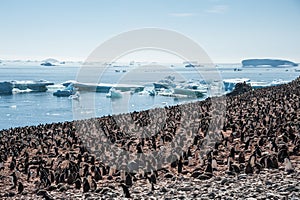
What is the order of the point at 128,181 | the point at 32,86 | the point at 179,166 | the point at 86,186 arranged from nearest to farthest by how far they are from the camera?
the point at 86,186, the point at 128,181, the point at 179,166, the point at 32,86

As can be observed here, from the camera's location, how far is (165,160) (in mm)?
7438

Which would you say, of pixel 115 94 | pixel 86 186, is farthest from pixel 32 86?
pixel 86 186

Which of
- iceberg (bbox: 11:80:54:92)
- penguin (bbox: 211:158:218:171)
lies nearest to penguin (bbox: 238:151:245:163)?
penguin (bbox: 211:158:218:171)

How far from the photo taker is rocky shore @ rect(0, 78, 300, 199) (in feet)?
18.6

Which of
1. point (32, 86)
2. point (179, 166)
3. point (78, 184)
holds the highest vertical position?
point (32, 86)

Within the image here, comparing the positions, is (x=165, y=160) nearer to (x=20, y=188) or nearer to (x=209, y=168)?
(x=209, y=168)

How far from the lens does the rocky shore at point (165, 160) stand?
5.67 metres

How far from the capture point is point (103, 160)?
8047mm

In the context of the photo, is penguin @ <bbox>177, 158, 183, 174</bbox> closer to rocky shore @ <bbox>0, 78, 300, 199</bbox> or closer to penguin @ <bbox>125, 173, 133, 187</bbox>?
rocky shore @ <bbox>0, 78, 300, 199</bbox>

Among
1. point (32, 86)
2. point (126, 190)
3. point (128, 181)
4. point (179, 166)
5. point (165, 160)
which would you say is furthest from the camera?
point (32, 86)

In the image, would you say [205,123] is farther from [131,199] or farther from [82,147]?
[131,199]

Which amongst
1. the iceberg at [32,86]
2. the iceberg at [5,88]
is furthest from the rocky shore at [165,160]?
the iceberg at [32,86]

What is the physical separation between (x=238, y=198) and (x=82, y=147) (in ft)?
16.6

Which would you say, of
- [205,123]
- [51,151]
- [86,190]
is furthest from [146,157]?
[205,123]
